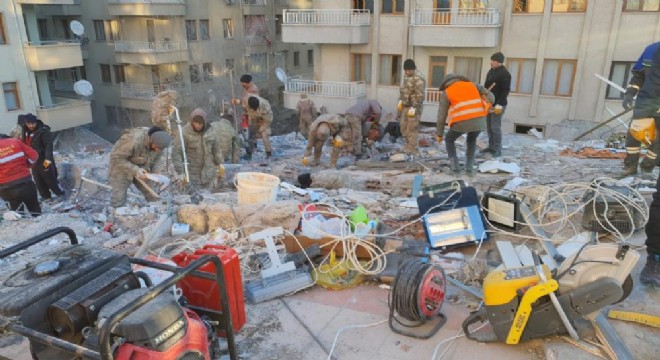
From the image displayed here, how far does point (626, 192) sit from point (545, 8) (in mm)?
12007

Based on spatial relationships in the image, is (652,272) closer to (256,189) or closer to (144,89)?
(256,189)

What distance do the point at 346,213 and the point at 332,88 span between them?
12.4 metres

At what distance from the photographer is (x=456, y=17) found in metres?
15.5

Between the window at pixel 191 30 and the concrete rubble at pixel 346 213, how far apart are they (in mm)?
15011

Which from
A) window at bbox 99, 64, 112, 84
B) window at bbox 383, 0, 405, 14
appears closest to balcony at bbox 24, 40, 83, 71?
window at bbox 99, 64, 112, 84

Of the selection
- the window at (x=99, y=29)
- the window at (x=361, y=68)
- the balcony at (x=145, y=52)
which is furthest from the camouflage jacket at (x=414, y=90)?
the window at (x=99, y=29)

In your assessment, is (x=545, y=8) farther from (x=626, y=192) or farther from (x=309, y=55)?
(x=309, y=55)

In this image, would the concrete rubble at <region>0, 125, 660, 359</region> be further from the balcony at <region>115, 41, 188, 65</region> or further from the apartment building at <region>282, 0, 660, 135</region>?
the balcony at <region>115, 41, 188, 65</region>

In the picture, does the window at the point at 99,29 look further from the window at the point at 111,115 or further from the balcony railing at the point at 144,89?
the window at the point at 111,115

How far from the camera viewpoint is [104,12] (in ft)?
76.5

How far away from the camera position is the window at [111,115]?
25.2m

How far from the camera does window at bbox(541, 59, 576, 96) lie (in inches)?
607

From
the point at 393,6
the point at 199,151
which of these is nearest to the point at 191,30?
the point at 393,6

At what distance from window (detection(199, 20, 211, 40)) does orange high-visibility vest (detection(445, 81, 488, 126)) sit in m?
20.6
